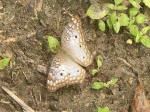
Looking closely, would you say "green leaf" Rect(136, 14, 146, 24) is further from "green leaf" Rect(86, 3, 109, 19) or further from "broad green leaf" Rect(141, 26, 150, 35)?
"green leaf" Rect(86, 3, 109, 19)

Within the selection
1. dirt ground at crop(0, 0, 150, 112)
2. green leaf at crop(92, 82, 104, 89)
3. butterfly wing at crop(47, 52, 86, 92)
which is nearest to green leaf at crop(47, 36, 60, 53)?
dirt ground at crop(0, 0, 150, 112)

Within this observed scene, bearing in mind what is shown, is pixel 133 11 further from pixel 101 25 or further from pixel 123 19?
pixel 101 25

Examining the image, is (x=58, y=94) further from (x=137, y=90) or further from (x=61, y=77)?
(x=137, y=90)

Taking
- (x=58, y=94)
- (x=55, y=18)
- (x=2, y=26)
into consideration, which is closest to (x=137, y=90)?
(x=58, y=94)

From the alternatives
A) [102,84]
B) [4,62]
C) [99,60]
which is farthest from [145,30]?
[4,62]

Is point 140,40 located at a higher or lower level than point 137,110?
higher

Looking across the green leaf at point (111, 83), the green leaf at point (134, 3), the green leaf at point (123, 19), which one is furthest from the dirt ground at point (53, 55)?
the green leaf at point (134, 3)
